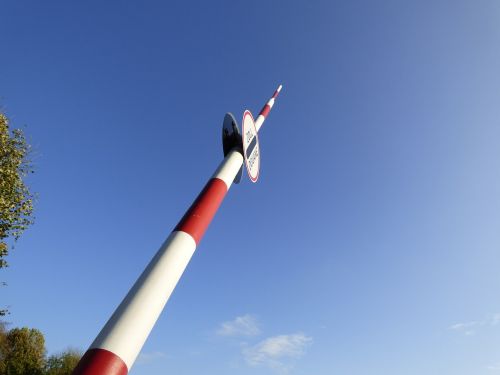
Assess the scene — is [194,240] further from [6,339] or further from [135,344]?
[6,339]

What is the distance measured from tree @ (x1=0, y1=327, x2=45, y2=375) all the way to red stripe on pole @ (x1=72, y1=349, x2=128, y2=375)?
206ft

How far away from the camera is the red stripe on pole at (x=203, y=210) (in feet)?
23.2

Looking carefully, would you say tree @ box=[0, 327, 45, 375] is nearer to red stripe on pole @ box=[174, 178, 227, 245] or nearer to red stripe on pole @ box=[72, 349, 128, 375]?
red stripe on pole @ box=[174, 178, 227, 245]

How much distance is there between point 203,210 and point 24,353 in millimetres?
63990

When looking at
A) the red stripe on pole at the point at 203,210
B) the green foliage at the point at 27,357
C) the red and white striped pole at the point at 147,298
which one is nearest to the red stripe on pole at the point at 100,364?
the red and white striped pole at the point at 147,298

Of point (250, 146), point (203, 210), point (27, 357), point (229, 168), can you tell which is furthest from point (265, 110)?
point (27, 357)

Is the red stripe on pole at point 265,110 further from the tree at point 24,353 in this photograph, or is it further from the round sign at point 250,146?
the tree at point 24,353

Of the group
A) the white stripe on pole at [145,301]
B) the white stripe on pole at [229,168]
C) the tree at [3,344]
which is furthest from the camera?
the tree at [3,344]

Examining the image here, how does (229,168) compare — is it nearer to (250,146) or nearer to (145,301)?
(250,146)

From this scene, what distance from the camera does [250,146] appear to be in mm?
11695

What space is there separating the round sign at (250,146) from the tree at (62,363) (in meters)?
59.5

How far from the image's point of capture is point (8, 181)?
1617cm

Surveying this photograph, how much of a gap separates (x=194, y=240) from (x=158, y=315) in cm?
180

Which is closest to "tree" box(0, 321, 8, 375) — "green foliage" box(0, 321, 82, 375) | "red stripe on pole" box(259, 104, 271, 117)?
"green foliage" box(0, 321, 82, 375)
